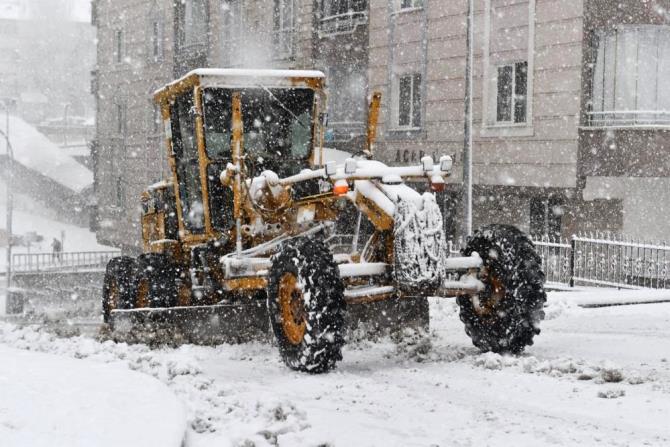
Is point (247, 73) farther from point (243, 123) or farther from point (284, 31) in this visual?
point (284, 31)

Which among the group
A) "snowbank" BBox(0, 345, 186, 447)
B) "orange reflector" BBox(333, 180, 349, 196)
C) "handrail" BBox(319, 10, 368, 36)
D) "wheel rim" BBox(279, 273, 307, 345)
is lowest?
"snowbank" BBox(0, 345, 186, 447)

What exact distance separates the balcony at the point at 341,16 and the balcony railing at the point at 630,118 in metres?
8.39

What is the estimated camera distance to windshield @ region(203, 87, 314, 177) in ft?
35.4

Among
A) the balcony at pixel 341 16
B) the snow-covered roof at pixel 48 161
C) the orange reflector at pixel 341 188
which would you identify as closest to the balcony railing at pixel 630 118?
the balcony at pixel 341 16

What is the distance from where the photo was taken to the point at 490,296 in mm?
9188

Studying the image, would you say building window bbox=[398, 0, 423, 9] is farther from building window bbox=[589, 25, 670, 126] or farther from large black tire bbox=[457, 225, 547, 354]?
large black tire bbox=[457, 225, 547, 354]

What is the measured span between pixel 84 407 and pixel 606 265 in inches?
550

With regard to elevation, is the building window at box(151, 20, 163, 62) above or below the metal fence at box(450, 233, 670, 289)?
above

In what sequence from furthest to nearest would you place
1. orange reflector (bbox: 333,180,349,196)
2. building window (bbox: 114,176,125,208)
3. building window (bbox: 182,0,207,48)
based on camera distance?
building window (bbox: 114,176,125,208) < building window (bbox: 182,0,207,48) < orange reflector (bbox: 333,180,349,196)

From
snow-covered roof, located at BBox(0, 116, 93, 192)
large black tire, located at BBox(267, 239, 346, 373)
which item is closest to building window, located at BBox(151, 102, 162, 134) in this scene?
snow-covered roof, located at BBox(0, 116, 93, 192)

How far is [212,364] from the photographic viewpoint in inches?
358

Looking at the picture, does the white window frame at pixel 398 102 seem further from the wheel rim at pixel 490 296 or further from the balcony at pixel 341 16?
the wheel rim at pixel 490 296

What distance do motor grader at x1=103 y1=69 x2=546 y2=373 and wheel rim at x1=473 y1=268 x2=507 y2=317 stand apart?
1 cm

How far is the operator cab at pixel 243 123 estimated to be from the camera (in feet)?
35.2
